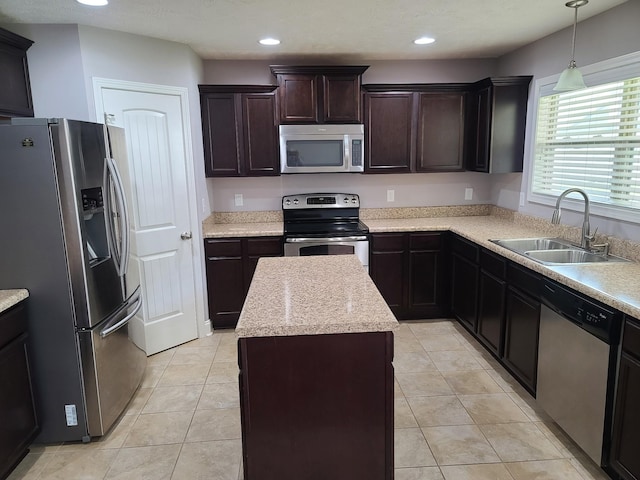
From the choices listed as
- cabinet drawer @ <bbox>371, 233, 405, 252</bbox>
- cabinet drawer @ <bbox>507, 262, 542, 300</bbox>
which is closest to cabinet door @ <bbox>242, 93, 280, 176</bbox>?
cabinet drawer @ <bbox>371, 233, 405, 252</bbox>

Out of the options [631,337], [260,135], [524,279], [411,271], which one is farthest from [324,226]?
[631,337]

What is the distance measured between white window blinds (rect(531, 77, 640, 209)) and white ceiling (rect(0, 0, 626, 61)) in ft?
1.58

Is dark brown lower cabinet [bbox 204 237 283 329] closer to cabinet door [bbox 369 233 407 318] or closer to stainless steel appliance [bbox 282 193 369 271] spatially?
stainless steel appliance [bbox 282 193 369 271]

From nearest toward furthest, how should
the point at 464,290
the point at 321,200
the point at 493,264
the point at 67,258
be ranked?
the point at 67,258, the point at 493,264, the point at 464,290, the point at 321,200

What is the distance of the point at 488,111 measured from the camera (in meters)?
3.71

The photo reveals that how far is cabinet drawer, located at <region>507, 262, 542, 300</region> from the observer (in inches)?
99.3

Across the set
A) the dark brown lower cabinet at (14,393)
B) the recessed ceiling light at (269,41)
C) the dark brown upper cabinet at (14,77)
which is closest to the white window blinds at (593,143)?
the recessed ceiling light at (269,41)

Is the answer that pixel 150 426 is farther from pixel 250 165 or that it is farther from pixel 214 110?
pixel 214 110

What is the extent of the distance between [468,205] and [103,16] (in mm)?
3547

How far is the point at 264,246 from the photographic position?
379 cm

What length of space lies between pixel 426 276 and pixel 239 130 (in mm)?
2159

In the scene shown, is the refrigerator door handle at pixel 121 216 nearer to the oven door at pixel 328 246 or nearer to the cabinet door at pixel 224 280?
the cabinet door at pixel 224 280

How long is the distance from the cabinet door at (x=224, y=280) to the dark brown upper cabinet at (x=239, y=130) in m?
0.68

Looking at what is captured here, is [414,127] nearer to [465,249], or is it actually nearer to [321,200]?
[321,200]
